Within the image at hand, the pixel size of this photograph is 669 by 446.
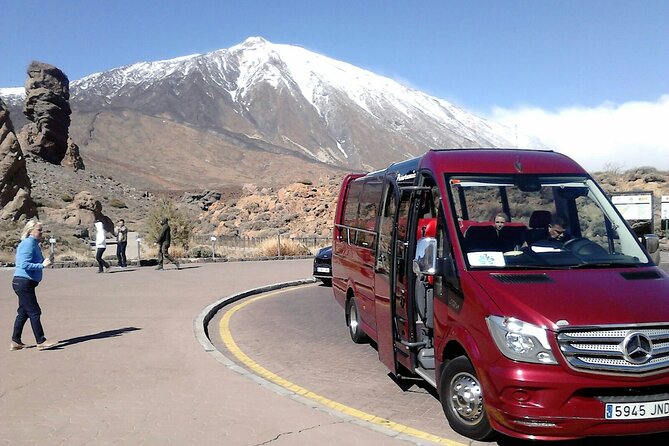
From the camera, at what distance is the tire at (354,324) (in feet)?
33.4

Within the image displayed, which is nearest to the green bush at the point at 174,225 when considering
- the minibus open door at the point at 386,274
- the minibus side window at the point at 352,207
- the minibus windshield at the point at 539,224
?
the minibus side window at the point at 352,207

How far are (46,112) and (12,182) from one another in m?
50.5

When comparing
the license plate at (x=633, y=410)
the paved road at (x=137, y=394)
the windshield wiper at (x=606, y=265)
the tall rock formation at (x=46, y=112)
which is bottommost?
the paved road at (x=137, y=394)

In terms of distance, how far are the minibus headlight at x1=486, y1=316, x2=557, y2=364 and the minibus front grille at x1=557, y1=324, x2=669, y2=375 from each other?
0.12 m

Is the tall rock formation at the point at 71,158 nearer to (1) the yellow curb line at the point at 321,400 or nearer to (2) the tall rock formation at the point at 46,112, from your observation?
(2) the tall rock formation at the point at 46,112

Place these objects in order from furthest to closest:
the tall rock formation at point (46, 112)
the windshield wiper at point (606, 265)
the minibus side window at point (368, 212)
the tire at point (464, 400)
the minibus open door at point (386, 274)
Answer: the tall rock formation at point (46, 112) → the minibus side window at point (368, 212) → the minibus open door at point (386, 274) → the windshield wiper at point (606, 265) → the tire at point (464, 400)

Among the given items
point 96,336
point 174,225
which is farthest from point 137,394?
point 174,225

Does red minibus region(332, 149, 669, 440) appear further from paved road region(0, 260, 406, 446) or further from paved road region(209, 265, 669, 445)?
paved road region(0, 260, 406, 446)

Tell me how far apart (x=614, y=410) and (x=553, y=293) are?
3.10 ft

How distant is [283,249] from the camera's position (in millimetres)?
Answer: 30984

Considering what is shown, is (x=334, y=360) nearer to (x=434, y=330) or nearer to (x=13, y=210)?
(x=434, y=330)

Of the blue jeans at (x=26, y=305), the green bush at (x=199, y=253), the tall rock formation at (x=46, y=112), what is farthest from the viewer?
the tall rock formation at (x=46, y=112)

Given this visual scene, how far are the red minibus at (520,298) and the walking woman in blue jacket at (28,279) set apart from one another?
4.51 m

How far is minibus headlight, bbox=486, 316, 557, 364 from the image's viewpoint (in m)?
5.09
